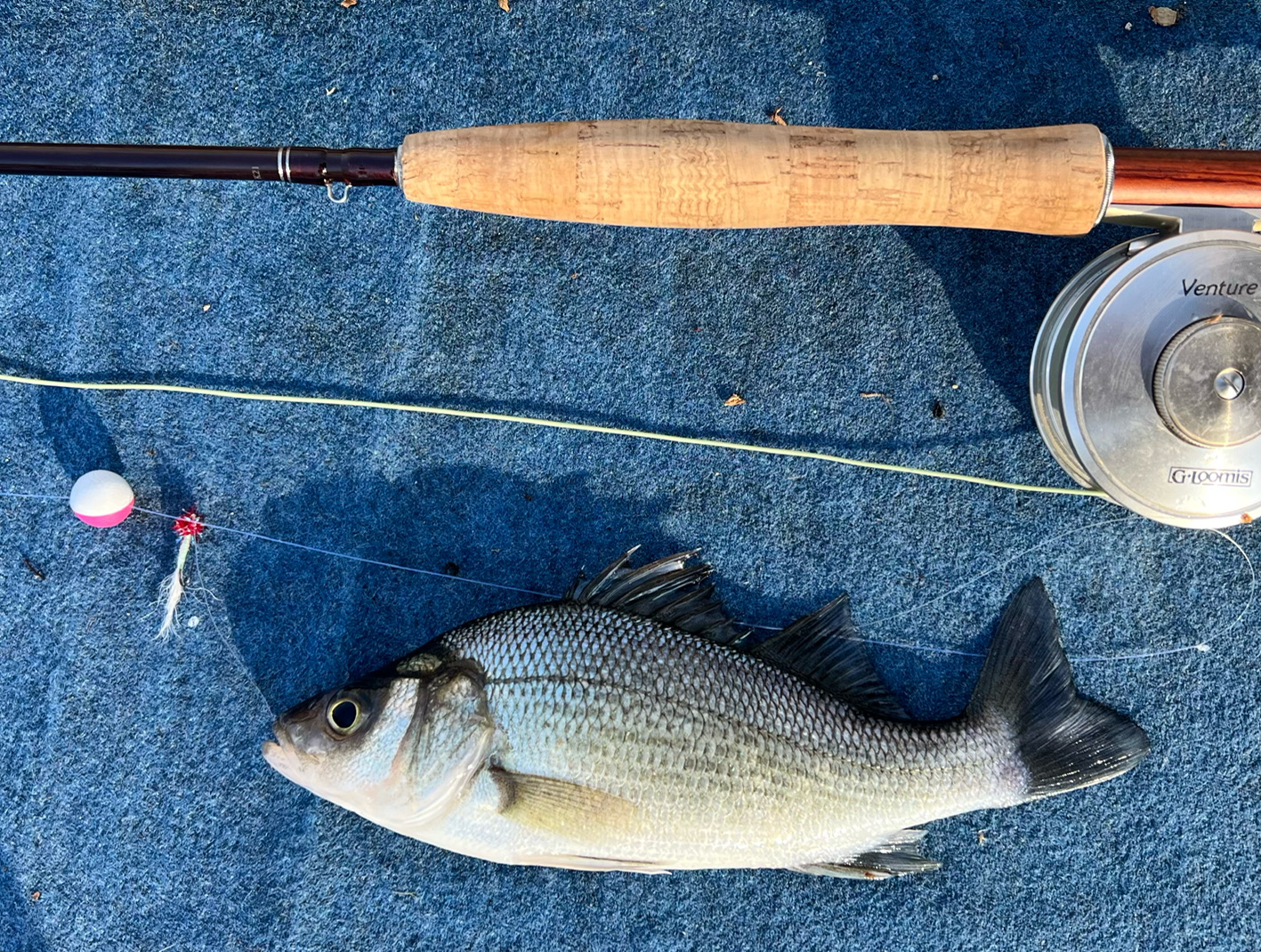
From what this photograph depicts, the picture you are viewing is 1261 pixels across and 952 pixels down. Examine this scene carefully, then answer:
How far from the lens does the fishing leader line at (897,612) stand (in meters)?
1.66

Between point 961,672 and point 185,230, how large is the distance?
172 cm

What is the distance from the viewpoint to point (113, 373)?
1724mm

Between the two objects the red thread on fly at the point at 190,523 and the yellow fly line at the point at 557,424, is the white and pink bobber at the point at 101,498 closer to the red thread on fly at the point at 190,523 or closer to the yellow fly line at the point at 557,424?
the red thread on fly at the point at 190,523

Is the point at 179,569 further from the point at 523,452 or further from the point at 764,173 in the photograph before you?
the point at 764,173

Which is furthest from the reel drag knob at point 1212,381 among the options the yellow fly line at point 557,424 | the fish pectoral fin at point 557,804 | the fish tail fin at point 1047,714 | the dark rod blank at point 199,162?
the dark rod blank at point 199,162

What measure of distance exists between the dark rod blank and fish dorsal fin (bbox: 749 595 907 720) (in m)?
1.00

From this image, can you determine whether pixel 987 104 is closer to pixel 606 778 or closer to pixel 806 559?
pixel 806 559

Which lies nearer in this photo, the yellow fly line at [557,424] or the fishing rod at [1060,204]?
the fishing rod at [1060,204]

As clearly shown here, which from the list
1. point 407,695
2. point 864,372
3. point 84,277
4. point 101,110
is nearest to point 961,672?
point 864,372

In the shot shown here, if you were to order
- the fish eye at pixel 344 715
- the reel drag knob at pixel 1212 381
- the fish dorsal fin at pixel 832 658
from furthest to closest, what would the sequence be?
the fish dorsal fin at pixel 832 658 < the fish eye at pixel 344 715 < the reel drag knob at pixel 1212 381

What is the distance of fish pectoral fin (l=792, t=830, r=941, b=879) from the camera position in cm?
151

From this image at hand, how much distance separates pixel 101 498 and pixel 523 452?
76 cm

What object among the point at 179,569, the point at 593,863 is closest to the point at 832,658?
the point at 593,863

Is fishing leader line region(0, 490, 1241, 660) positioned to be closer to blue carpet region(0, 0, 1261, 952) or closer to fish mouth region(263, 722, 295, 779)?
blue carpet region(0, 0, 1261, 952)
